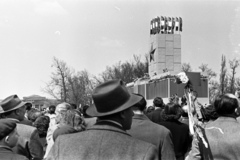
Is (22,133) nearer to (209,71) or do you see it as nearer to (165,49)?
(165,49)

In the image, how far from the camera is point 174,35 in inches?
1330

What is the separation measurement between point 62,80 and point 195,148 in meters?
31.5

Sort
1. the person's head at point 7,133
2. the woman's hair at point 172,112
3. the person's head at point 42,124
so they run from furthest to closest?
the person's head at point 42,124, the woman's hair at point 172,112, the person's head at point 7,133

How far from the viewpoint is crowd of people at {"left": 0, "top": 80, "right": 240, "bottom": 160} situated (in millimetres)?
1920

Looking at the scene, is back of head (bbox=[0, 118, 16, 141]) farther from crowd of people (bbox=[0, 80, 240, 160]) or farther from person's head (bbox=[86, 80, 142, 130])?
person's head (bbox=[86, 80, 142, 130])

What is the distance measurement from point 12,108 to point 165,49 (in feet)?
98.4

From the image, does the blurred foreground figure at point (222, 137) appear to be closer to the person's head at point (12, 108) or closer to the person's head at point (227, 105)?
the person's head at point (227, 105)

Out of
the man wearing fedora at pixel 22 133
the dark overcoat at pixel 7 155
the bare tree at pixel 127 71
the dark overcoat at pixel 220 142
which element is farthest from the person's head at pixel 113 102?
the bare tree at pixel 127 71

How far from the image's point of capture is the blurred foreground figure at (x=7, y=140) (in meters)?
2.70

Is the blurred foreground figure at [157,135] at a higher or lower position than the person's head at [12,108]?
lower

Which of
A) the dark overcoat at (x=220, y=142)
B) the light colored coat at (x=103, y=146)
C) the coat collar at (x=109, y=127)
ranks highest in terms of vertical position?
the coat collar at (x=109, y=127)

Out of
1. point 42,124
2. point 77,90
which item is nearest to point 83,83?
point 77,90

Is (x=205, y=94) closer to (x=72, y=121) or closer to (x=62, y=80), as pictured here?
(x=62, y=80)

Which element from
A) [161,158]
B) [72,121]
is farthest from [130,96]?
[72,121]
